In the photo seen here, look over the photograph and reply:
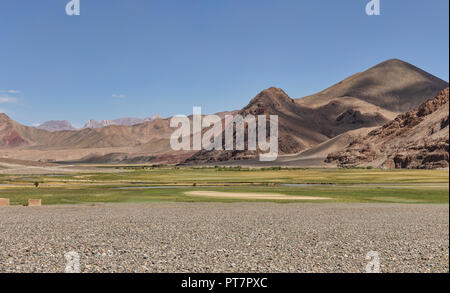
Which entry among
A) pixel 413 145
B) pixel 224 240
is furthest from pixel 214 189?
pixel 413 145

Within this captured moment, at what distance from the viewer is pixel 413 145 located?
16375 cm

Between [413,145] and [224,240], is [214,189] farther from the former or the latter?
[413,145]

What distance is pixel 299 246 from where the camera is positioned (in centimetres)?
2023

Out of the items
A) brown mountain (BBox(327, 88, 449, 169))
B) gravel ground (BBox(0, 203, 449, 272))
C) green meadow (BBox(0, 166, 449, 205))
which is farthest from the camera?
brown mountain (BBox(327, 88, 449, 169))

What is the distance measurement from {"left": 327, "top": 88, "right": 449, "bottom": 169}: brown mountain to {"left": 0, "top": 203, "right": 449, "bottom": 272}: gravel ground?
12368cm

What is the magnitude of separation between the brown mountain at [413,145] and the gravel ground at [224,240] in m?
124

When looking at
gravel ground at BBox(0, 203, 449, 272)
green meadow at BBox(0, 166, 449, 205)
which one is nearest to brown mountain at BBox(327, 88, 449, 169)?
green meadow at BBox(0, 166, 449, 205)

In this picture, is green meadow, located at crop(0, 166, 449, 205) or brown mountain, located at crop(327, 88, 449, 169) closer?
green meadow, located at crop(0, 166, 449, 205)

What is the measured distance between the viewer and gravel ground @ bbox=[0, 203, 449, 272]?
1648cm

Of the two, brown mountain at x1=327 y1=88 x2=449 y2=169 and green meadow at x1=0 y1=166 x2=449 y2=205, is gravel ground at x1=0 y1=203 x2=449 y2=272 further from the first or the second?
brown mountain at x1=327 y1=88 x2=449 y2=169

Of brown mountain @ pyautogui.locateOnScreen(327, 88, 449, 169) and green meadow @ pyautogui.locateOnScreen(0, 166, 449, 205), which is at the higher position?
brown mountain @ pyautogui.locateOnScreen(327, 88, 449, 169)
